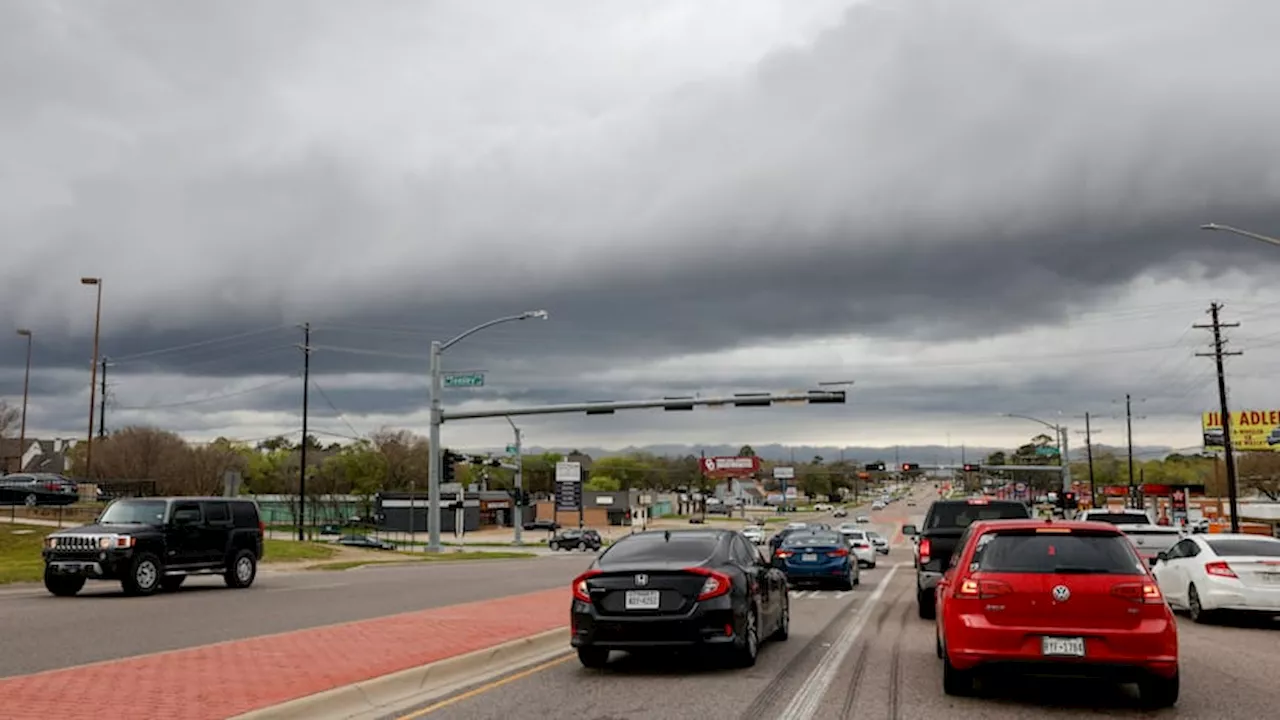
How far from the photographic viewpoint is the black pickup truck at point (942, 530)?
18250 mm

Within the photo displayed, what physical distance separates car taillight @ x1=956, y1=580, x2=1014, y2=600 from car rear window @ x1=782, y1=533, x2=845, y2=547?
16.6 m

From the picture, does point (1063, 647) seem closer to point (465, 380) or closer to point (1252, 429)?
point (465, 380)

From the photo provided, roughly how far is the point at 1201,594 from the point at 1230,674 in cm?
676

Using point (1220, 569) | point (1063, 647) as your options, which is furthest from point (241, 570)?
point (1063, 647)

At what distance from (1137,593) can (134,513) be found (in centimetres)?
2005

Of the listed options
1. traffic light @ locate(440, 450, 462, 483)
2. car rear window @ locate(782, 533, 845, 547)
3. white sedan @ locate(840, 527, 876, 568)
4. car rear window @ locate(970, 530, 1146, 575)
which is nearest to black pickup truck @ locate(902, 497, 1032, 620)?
car rear window @ locate(782, 533, 845, 547)

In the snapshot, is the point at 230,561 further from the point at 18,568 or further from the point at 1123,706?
the point at 1123,706

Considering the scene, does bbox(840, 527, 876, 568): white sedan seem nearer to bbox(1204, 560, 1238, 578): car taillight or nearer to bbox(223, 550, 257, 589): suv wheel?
bbox(223, 550, 257, 589): suv wheel

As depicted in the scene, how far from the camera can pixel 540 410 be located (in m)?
43.6

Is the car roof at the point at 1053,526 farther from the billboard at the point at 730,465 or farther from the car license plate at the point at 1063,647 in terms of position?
the billboard at the point at 730,465

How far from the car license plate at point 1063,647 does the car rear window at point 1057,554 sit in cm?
59

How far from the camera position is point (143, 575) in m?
22.1

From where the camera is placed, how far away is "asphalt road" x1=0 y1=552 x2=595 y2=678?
1335 centimetres

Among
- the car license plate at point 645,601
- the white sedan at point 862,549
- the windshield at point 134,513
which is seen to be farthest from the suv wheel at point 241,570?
the white sedan at point 862,549
